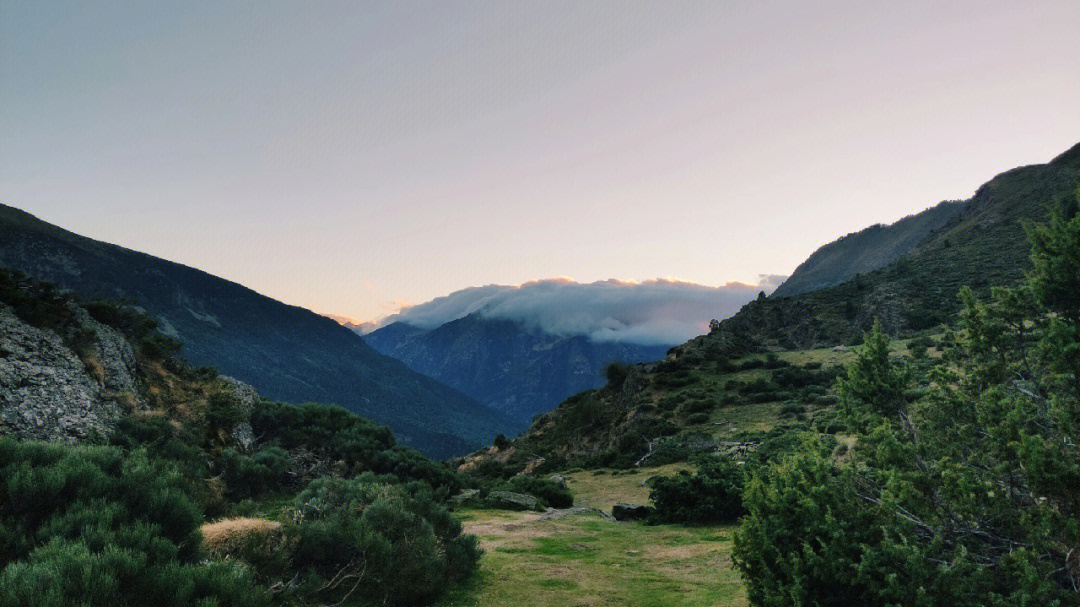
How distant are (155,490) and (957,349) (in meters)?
14.0

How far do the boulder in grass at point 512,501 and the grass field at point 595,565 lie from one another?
2090mm

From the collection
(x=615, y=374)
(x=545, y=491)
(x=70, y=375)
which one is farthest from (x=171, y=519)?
(x=615, y=374)

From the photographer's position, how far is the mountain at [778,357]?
45062mm

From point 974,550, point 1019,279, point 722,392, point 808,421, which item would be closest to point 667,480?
point 974,550

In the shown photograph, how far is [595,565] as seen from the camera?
13.2m

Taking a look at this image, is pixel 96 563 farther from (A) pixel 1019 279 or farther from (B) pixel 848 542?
(A) pixel 1019 279

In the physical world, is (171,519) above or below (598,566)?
above

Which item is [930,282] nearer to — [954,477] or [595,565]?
[595,565]

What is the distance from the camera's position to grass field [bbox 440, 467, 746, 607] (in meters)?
10.5

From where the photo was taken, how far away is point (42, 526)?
6.99 m

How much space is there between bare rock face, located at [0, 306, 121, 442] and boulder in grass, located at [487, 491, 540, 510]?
46.6 feet

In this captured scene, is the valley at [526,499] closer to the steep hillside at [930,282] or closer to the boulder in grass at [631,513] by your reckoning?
the boulder in grass at [631,513]

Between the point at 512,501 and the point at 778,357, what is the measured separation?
49.3 meters

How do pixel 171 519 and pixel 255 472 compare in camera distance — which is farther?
pixel 255 472
